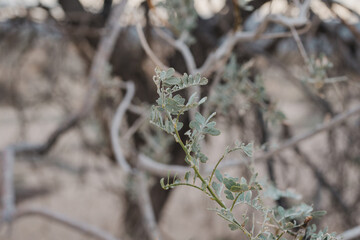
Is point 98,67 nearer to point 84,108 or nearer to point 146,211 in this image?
point 84,108

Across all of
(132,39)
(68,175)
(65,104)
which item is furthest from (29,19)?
(68,175)

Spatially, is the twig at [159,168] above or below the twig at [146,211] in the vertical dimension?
above

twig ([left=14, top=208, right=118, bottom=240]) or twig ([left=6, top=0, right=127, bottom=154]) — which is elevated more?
twig ([left=6, top=0, right=127, bottom=154])

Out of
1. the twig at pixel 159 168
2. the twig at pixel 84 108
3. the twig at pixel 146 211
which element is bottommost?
the twig at pixel 146 211

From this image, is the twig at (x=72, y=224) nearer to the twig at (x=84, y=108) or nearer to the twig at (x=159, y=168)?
the twig at (x=84, y=108)

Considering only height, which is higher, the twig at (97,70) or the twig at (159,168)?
the twig at (97,70)

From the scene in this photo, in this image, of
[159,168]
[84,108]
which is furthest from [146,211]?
[84,108]

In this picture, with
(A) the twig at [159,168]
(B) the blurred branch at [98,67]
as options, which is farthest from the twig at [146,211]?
(B) the blurred branch at [98,67]

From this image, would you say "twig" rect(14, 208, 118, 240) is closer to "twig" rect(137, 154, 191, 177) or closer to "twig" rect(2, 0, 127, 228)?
"twig" rect(2, 0, 127, 228)

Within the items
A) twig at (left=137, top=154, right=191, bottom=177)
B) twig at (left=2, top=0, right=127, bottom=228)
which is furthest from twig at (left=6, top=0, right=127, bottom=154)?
twig at (left=137, top=154, right=191, bottom=177)

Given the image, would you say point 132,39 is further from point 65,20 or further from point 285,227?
point 285,227

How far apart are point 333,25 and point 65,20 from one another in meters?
0.86

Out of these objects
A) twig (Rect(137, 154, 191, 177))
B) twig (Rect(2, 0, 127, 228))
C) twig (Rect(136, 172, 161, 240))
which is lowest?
twig (Rect(136, 172, 161, 240))

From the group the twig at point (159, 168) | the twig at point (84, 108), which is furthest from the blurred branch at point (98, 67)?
the twig at point (159, 168)
